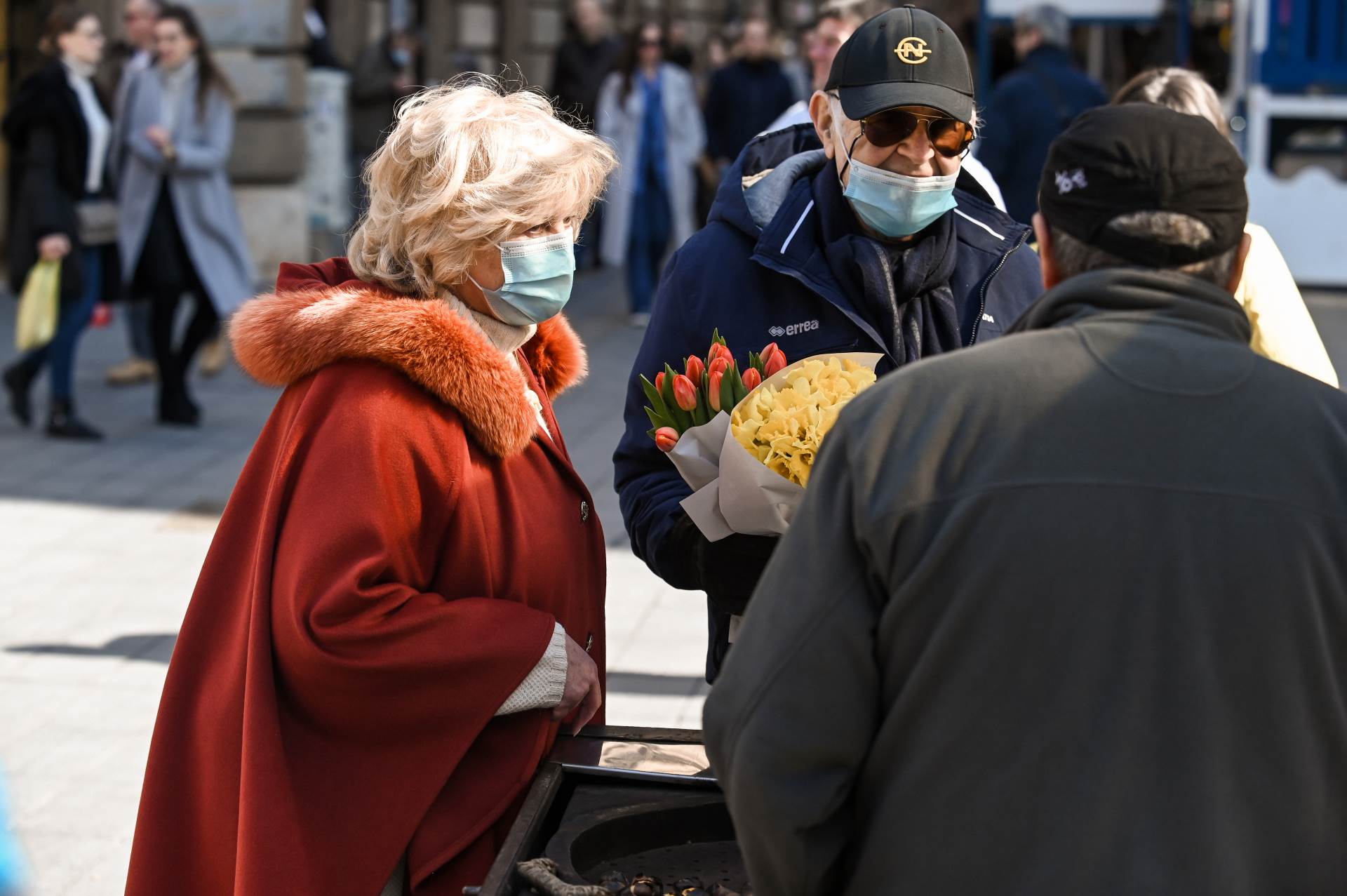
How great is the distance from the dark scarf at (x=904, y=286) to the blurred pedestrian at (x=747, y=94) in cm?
824

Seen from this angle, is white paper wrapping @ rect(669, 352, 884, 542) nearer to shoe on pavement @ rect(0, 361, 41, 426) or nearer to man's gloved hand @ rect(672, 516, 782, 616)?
man's gloved hand @ rect(672, 516, 782, 616)

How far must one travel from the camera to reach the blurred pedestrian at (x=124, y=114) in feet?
28.6

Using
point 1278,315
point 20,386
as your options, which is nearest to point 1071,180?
point 1278,315

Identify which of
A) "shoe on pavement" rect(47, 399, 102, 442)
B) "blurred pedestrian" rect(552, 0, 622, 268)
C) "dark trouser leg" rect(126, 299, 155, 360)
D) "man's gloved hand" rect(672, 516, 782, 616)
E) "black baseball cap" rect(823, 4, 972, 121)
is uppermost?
"blurred pedestrian" rect(552, 0, 622, 268)

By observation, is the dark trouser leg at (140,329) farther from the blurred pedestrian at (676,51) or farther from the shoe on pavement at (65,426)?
the blurred pedestrian at (676,51)

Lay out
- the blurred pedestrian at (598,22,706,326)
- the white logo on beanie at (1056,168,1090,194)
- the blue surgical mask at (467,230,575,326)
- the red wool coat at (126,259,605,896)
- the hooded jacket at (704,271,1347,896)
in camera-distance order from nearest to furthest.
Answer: the hooded jacket at (704,271,1347,896)
the white logo on beanie at (1056,168,1090,194)
the red wool coat at (126,259,605,896)
the blue surgical mask at (467,230,575,326)
the blurred pedestrian at (598,22,706,326)

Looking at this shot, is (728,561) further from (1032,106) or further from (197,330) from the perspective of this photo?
(197,330)

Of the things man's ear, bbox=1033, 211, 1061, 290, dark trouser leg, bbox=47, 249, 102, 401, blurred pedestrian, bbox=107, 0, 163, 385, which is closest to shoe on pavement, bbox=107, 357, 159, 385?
blurred pedestrian, bbox=107, 0, 163, 385

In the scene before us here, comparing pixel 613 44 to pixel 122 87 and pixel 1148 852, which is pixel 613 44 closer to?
pixel 122 87

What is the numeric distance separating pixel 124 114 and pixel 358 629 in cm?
690

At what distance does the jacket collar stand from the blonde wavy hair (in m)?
1.11

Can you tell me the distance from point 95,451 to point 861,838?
6.90m

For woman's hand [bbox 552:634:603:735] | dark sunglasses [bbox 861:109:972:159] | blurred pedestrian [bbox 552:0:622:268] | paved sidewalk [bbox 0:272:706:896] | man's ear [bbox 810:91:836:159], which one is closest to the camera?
woman's hand [bbox 552:634:603:735]

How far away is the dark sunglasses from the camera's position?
2.79 m
